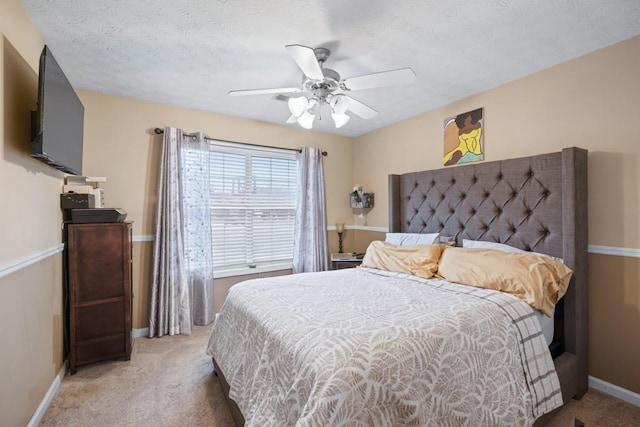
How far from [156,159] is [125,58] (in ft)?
3.59

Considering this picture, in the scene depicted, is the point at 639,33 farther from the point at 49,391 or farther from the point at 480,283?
the point at 49,391

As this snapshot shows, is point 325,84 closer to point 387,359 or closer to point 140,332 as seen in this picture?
point 387,359

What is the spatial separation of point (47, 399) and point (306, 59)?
104 inches

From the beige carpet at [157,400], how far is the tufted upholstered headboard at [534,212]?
6.2 inches

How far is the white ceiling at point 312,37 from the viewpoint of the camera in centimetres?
164

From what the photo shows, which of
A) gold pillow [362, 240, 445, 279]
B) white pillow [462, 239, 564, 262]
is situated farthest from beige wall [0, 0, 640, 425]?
gold pillow [362, 240, 445, 279]

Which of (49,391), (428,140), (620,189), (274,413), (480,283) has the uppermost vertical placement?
(428,140)

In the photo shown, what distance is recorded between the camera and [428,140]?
10.6 feet

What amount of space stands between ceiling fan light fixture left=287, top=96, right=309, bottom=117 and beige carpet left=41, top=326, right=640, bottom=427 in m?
2.02

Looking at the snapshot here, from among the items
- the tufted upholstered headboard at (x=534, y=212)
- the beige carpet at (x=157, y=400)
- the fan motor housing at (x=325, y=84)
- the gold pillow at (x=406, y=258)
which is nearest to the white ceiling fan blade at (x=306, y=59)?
the fan motor housing at (x=325, y=84)

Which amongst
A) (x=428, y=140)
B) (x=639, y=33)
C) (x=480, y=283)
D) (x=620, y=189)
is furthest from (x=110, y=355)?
(x=639, y=33)

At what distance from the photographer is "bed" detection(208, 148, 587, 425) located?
3.59ft

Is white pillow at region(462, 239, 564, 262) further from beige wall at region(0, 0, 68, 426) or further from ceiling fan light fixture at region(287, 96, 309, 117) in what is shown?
beige wall at region(0, 0, 68, 426)

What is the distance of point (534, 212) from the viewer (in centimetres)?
223
